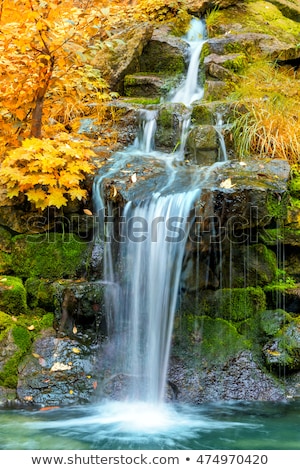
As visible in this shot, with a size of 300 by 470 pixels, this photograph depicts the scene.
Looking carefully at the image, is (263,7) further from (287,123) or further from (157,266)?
(157,266)

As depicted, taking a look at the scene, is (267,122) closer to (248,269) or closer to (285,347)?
(248,269)

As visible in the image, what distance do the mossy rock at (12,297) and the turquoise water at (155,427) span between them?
4.26ft

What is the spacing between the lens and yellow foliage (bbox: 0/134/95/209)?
→ 5406 mm

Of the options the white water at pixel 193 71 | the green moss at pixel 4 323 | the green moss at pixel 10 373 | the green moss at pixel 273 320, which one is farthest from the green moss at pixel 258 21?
the green moss at pixel 10 373

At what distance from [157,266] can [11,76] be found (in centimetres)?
279

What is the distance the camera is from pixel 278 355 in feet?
16.7

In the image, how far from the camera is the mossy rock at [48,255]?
5.75 metres

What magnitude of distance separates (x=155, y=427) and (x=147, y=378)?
0.77m

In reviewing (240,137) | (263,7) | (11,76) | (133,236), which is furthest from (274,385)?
(263,7)

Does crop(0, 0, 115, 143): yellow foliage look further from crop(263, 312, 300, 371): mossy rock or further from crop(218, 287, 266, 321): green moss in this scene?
crop(263, 312, 300, 371): mossy rock

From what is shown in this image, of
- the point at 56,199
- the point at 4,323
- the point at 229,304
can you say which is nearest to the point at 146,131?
the point at 56,199

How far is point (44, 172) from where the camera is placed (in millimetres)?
5531

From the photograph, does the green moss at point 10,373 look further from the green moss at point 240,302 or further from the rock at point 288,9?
the rock at point 288,9

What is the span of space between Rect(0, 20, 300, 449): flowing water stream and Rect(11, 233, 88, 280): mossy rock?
0.45 metres
